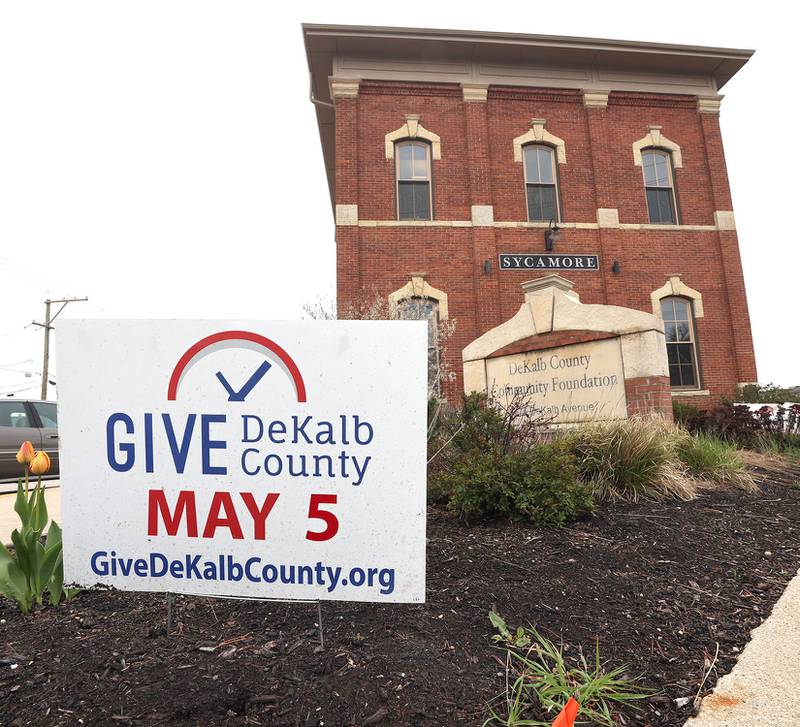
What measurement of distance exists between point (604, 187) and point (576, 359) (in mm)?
9429

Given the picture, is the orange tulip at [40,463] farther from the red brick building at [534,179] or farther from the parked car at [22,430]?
the red brick building at [534,179]

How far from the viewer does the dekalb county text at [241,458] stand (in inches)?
Result: 85.0

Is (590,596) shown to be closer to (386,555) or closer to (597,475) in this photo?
(386,555)

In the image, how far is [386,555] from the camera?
7.01ft

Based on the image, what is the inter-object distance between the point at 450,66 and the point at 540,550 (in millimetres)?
14482

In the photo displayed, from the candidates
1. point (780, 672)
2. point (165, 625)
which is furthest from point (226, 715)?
point (780, 672)

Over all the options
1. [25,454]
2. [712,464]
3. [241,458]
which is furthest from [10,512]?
[712,464]

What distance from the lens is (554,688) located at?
1866 millimetres

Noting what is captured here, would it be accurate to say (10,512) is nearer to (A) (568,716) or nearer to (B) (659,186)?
(A) (568,716)

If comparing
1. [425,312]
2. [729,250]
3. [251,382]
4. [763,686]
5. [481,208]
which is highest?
[481,208]

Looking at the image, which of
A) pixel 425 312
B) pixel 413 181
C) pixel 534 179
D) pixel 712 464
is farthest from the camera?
pixel 534 179

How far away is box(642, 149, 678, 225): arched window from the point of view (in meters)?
15.0

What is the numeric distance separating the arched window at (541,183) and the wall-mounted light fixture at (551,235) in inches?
15.0

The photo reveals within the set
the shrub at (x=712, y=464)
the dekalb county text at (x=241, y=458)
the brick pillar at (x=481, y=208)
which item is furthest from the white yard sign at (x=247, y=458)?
the brick pillar at (x=481, y=208)
